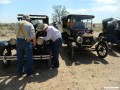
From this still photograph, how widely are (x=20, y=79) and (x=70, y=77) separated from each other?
170 cm

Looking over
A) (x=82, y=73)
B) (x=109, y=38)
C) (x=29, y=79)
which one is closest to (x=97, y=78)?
(x=82, y=73)

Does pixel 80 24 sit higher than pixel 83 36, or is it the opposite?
pixel 80 24

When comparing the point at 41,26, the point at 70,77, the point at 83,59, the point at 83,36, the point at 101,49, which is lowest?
the point at 70,77

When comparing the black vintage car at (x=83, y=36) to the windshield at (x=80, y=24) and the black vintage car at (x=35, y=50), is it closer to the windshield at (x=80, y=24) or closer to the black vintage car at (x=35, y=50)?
the windshield at (x=80, y=24)

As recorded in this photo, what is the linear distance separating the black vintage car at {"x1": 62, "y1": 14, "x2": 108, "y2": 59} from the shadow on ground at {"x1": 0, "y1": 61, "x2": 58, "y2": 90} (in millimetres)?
2253

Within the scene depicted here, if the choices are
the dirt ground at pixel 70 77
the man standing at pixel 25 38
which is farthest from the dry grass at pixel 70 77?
the man standing at pixel 25 38

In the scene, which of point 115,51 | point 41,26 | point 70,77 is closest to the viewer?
point 70,77

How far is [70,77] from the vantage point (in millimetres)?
8242

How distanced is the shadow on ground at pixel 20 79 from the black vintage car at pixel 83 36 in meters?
2.25

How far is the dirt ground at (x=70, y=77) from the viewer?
729 centimetres

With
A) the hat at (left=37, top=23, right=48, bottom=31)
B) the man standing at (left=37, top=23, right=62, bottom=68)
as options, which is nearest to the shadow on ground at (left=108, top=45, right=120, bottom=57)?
the man standing at (left=37, top=23, right=62, bottom=68)

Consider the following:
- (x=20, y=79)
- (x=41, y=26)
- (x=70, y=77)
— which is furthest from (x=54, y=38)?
(x=20, y=79)

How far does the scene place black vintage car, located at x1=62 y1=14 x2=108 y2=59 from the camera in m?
11.4

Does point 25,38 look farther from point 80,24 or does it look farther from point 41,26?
point 80,24
